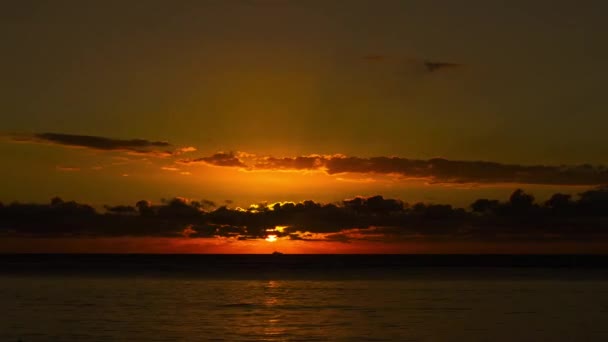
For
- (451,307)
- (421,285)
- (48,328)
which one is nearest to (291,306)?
(451,307)

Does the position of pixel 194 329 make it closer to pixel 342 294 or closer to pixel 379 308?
pixel 379 308

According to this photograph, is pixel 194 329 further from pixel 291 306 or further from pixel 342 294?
pixel 342 294

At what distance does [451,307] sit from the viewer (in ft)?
209

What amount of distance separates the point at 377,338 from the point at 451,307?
1806cm

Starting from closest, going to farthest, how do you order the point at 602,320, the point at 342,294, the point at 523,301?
the point at 602,320
the point at 523,301
the point at 342,294

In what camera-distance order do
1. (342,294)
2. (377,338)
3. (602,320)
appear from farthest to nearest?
(342,294) → (602,320) → (377,338)

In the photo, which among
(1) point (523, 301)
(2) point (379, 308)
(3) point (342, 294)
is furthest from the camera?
(3) point (342, 294)

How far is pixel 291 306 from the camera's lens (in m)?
64.9

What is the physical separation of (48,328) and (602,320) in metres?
31.4

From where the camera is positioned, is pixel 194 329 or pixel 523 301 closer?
pixel 194 329

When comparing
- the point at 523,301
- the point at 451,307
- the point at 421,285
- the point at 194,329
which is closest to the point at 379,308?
the point at 451,307

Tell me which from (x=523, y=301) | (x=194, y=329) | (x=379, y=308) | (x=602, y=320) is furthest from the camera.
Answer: (x=523, y=301)

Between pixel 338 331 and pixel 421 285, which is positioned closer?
pixel 338 331

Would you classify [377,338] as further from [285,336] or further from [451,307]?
[451,307]
